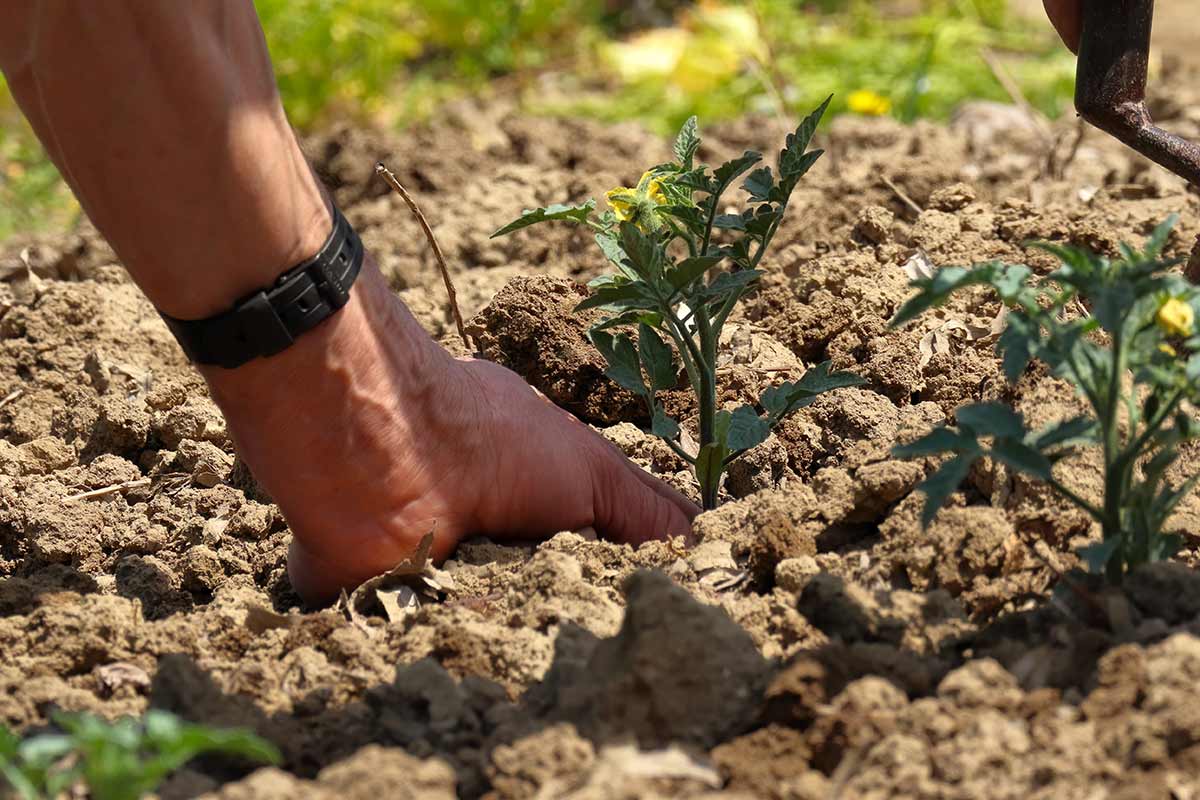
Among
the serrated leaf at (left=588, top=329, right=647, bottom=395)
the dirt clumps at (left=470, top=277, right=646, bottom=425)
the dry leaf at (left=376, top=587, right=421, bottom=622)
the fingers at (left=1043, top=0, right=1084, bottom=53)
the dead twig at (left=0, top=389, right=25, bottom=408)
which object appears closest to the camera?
the dry leaf at (left=376, top=587, right=421, bottom=622)

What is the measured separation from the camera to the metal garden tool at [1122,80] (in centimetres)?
236

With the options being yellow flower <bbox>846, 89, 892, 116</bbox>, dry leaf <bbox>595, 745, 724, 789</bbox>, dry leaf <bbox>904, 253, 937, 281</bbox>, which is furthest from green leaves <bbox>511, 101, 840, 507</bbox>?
yellow flower <bbox>846, 89, 892, 116</bbox>

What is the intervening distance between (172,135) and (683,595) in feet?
3.25

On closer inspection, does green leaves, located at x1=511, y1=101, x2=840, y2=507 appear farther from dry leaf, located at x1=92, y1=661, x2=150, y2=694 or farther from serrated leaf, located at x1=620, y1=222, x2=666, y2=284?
dry leaf, located at x1=92, y1=661, x2=150, y2=694

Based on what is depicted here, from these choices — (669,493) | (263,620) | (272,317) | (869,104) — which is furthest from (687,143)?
(869,104)

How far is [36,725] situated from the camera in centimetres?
190

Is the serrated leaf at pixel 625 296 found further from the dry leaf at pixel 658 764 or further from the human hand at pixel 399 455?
the dry leaf at pixel 658 764

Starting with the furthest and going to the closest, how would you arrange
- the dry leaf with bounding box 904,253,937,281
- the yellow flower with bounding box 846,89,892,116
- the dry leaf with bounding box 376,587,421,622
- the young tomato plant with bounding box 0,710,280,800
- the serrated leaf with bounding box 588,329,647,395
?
the yellow flower with bounding box 846,89,892,116 < the dry leaf with bounding box 904,253,937,281 < the serrated leaf with bounding box 588,329,647,395 < the dry leaf with bounding box 376,587,421,622 < the young tomato plant with bounding box 0,710,280,800

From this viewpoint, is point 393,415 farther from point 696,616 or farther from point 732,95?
point 732,95

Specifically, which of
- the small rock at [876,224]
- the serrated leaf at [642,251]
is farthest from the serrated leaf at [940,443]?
the small rock at [876,224]

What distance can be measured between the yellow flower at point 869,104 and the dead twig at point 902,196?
1.95 m

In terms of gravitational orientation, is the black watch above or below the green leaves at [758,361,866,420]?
below

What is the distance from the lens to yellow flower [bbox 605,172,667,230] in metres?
2.36

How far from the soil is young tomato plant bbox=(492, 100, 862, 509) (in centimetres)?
13
